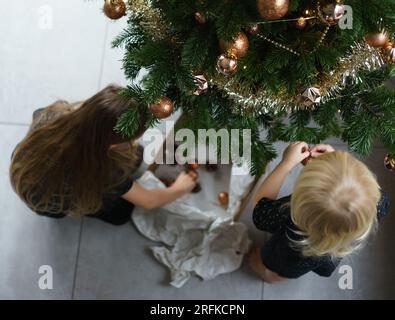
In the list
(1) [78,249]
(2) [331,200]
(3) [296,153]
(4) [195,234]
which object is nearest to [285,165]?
(3) [296,153]

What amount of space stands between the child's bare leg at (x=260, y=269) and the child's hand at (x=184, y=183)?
0.93ft

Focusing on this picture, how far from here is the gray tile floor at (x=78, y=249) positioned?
135 centimetres

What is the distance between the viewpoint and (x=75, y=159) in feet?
3.40

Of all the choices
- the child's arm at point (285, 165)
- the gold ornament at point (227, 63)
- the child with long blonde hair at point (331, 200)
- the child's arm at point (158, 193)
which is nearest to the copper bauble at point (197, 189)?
the child's arm at point (158, 193)

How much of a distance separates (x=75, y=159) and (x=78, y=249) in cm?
45

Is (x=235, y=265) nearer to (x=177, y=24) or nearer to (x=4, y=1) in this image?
(x=177, y=24)

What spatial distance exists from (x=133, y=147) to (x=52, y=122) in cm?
23

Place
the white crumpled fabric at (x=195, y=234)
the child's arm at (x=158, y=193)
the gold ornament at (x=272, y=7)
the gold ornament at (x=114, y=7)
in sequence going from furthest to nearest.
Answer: the white crumpled fabric at (x=195, y=234)
the child's arm at (x=158, y=193)
the gold ornament at (x=114, y=7)
the gold ornament at (x=272, y=7)

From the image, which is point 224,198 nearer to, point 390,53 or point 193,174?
point 193,174

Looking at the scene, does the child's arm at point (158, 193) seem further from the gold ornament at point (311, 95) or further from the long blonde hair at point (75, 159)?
the gold ornament at point (311, 95)

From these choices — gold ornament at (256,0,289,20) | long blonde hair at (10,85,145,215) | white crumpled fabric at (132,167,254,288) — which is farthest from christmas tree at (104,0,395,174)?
white crumpled fabric at (132,167,254,288)

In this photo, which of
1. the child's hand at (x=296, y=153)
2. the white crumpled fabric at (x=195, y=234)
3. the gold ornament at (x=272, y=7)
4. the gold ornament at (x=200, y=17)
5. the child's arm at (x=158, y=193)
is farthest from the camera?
the white crumpled fabric at (x=195, y=234)

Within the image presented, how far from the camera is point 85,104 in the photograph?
3.29ft

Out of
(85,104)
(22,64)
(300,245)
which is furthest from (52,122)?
(300,245)
